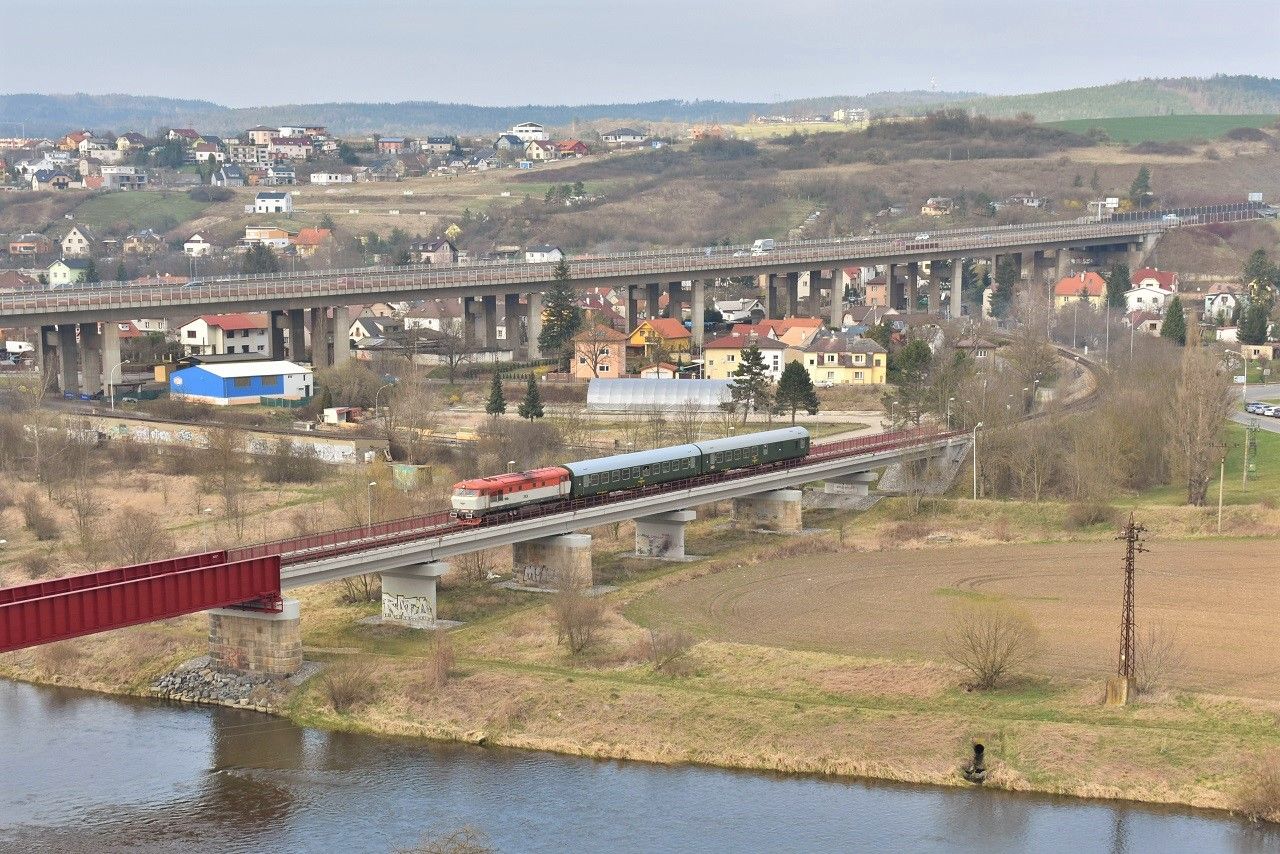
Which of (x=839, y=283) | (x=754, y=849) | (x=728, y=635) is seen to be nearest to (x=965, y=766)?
(x=754, y=849)

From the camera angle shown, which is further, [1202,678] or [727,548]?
[727,548]

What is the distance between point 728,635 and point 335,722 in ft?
40.5

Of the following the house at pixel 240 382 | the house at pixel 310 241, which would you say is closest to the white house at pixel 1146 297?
the house at pixel 240 382

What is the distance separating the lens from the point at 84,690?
53.7 metres

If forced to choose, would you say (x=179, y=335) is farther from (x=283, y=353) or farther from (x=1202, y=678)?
(x=1202, y=678)

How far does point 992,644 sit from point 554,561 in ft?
60.2

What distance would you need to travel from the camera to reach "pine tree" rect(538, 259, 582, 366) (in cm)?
12069

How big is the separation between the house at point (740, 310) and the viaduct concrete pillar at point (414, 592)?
269 feet

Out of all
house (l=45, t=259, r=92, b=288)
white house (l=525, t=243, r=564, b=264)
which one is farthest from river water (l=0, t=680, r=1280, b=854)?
house (l=45, t=259, r=92, b=288)

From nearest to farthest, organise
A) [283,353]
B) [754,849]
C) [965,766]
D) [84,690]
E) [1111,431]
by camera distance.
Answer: [754,849] → [965,766] → [84,690] → [1111,431] → [283,353]

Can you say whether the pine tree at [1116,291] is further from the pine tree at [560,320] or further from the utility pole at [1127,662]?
the utility pole at [1127,662]

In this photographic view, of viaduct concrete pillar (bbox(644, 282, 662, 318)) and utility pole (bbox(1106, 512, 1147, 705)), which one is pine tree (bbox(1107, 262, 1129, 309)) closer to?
viaduct concrete pillar (bbox(644, 282, 662, 318))

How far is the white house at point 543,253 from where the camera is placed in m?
Answer: 160

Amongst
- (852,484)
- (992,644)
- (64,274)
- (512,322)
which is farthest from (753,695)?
(64,274)
